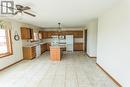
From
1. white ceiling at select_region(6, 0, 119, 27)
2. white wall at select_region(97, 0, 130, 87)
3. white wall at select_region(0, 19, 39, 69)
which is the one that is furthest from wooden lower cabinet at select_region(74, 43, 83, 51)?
white wall at select_region(97, 0, 130, 87)

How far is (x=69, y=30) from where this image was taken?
11812 millimetres

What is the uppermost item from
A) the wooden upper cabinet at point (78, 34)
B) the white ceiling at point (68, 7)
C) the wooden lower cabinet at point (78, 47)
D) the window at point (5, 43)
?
the white ceiling at point (68, 7)

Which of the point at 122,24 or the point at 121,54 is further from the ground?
the point at 122,24

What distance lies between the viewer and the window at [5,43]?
5548mm

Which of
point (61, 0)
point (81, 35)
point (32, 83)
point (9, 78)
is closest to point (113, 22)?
point (61, 0)

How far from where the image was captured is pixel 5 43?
577 centimetres

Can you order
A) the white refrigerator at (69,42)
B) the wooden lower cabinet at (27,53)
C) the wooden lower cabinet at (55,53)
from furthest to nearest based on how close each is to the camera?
the white refrigerator at (69,42)
the wooden lower cabinet at (27,53)
the wooden lower cabinet at (55,53)

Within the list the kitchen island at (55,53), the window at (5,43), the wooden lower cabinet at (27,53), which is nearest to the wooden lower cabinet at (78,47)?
the kitchen island at (55,53)

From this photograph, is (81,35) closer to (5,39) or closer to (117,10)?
(5,39)

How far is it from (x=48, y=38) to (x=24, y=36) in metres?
4.83

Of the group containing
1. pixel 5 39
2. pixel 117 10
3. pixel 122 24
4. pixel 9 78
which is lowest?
pixel 9 78

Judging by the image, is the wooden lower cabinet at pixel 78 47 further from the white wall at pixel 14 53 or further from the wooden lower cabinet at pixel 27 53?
the white wall at pixel 14 53

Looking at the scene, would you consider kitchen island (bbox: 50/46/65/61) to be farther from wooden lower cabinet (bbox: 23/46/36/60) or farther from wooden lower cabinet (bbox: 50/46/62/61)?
wooden lower cabinet (bbox: 23/46/36/60)

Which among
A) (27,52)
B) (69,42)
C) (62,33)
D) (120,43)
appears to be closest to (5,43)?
(27,52)
